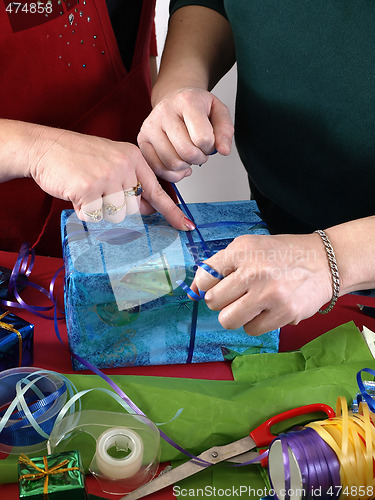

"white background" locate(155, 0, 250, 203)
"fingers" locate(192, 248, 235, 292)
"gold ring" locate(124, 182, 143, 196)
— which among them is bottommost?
"white background" locate(155, 0, 250, 203)

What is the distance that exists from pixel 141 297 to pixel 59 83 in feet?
1.67

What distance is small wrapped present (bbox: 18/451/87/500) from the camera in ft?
1.69

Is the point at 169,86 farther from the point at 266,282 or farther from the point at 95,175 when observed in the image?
the point at 266,282

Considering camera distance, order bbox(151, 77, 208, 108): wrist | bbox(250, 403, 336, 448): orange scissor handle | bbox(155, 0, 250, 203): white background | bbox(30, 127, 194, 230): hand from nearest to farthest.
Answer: bbox(250, 403, 336, 448): orange scissor handle → bbox(30, 127, 194, 230): hand → bbox(151, 77, 208, 108): wrist → bbox(155, 0, 250, 203): white background

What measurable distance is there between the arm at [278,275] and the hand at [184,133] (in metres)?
0.19

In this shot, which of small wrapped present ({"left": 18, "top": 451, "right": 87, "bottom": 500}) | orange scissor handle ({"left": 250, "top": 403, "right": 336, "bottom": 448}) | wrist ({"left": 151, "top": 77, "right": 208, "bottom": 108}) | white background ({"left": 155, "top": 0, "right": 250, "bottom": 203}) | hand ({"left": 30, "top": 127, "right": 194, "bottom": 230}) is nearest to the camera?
small wrapped present ({"left": 18, "top": 451, "right": 87, "bottom": 500})

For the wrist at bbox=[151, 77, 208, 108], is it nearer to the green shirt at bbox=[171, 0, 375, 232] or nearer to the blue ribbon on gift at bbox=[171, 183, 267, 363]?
the green shirt at bbox=[171, 0, 375, 232]

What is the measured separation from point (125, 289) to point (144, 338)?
0.08m

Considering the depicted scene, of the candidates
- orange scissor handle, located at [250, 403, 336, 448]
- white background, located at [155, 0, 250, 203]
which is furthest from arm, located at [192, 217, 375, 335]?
white background, located at [155, 0, 250, 203]

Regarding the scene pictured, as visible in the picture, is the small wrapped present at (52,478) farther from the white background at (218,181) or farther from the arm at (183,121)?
the white background at (218,181)

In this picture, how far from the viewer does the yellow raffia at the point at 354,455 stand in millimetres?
534

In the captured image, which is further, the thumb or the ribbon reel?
the thumb

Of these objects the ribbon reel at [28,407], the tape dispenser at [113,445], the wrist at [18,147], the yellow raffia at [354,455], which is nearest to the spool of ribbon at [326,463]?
the yellow raffia at [354,455]

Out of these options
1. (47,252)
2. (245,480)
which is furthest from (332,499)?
(47,252)
